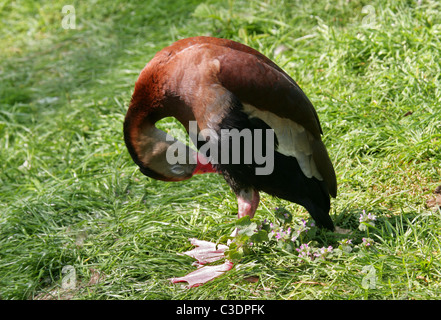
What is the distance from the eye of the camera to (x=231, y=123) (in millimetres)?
3084

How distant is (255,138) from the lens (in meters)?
3.17

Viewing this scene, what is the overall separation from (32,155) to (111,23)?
2.33 meters

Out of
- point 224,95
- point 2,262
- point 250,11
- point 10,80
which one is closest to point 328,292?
point 224,95

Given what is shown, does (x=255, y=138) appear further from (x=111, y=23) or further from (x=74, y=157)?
(x=111, y=23)

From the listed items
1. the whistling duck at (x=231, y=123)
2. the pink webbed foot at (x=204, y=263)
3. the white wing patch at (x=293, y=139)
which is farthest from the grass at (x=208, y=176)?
the white wing patch at (x=293, y=139)

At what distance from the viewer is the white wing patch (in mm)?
3180

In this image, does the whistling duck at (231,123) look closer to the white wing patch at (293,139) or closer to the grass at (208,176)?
the white wing patch at (293,139)

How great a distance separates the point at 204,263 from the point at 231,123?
86cm

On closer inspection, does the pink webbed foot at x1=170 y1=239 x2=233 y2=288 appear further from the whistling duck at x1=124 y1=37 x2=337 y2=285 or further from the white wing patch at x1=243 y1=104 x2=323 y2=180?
the white wing patch at x1=243 y1=104 x2=323 y2=180
